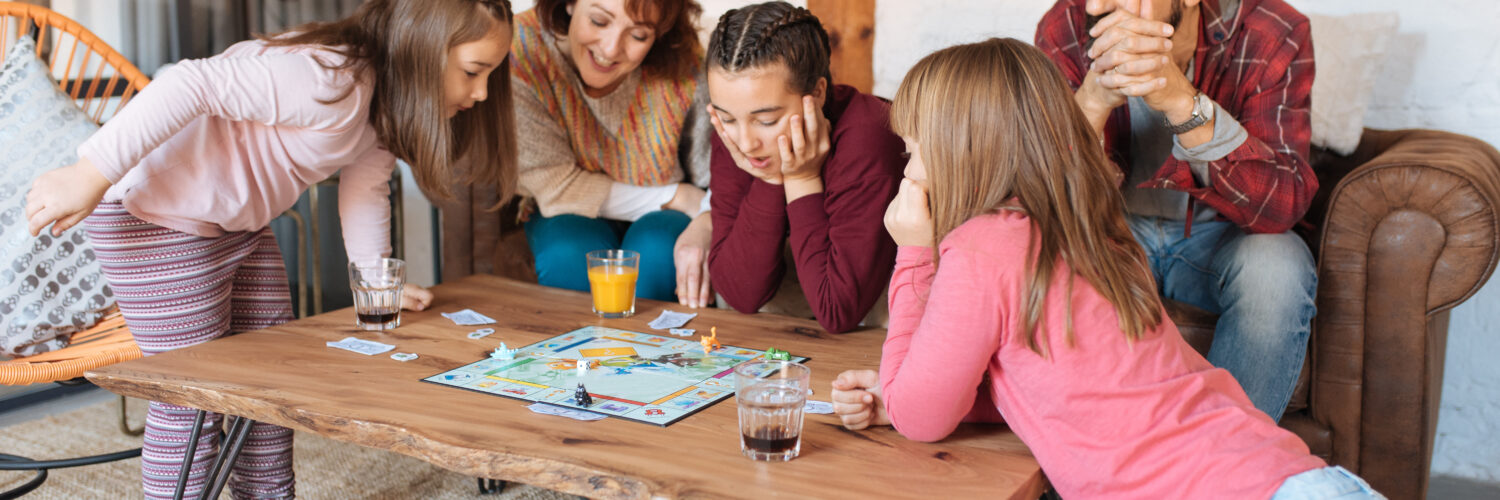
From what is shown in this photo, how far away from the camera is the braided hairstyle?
166cm

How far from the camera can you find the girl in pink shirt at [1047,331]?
104 cm

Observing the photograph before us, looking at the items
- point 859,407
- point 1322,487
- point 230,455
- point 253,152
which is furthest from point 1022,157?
point 253,152

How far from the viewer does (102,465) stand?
2287 mm

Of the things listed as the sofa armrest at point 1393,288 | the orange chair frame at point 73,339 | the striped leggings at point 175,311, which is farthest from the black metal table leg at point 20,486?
the sofa armrest at point 1393,288

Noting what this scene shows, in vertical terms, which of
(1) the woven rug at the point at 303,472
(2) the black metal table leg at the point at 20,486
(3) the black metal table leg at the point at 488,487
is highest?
(2) the black metal table leg at the point at 20,486

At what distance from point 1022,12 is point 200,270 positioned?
6.47 ft

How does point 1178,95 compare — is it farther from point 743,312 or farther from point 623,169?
point 623,169

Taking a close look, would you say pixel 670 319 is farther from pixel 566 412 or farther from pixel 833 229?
pixel 566 412

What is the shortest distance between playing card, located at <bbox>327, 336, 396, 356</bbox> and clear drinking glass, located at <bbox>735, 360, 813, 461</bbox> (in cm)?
64

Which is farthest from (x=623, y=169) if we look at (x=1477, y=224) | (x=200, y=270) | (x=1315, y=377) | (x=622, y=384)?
(x=1477, y=224)

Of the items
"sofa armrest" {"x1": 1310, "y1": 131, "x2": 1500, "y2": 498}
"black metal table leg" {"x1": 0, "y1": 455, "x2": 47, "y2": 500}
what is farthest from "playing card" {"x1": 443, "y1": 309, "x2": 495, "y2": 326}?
"sofa armrest" {"x1": 1310, "y1": 131, "x2": 1500, "y2": 498}

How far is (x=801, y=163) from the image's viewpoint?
5.72ft

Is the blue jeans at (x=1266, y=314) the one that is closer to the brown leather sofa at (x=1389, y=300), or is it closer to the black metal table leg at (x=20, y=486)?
the brown leather sofa at (x=1389, y=300)

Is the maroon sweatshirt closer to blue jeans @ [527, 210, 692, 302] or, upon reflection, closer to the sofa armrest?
blue jeans @ [527, 210, 692, 302]
